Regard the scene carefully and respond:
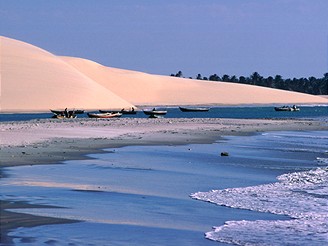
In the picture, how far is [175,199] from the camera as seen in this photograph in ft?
55.7

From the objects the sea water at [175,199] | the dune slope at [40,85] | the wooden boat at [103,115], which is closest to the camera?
the sea water at [175,199]

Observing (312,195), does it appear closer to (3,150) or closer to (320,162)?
(320,162)

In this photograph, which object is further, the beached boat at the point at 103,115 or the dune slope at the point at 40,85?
the dune slope at the point at 40,85

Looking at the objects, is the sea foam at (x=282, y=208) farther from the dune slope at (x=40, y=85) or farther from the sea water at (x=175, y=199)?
the dune slope at (x=40, y=85)

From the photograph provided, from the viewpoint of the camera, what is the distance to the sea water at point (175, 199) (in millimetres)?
12672

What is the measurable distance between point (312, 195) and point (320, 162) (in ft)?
33.3

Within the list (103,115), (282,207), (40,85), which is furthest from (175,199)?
(40,85)

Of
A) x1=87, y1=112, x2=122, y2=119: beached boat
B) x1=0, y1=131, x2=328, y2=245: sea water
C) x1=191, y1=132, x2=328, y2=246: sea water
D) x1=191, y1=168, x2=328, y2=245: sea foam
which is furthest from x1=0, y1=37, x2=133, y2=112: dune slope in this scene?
x1=191, y1=168, x2=328, y2=245: sea foam

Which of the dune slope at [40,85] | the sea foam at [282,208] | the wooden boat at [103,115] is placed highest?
the dune slope at [40,85]

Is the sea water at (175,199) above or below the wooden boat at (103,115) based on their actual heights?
below

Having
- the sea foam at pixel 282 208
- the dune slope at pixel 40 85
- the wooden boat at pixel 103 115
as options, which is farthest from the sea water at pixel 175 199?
the dune slope at pixel 40 85

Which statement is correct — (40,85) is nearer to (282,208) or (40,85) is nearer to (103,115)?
(103,115)

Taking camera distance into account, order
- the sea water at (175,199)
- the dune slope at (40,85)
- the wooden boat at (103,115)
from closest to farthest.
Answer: the sea water at (175,199)
the wooden boat at (103,115)
the dune slope at (40,85)

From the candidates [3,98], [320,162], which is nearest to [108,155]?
[320,162]
